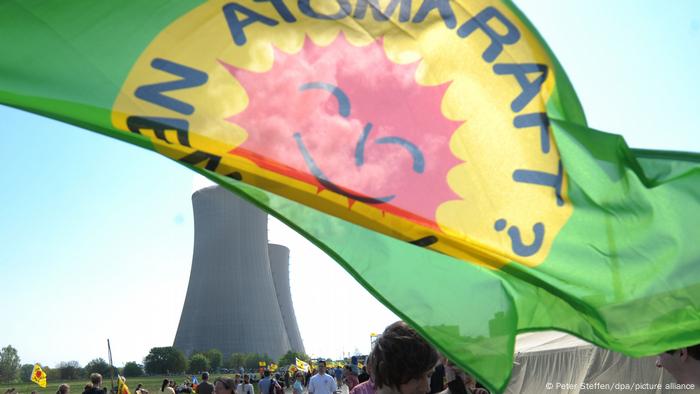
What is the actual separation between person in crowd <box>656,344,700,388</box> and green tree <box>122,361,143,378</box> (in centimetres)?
7912

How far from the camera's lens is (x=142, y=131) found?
7.11 feet

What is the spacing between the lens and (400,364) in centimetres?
192

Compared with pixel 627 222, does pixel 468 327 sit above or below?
below

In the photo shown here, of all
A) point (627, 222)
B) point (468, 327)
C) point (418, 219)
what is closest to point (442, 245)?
point (418, 219)

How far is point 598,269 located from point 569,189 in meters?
0.32

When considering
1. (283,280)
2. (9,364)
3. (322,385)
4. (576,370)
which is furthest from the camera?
(9,364)

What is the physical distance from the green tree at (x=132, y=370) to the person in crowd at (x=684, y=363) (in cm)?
7912

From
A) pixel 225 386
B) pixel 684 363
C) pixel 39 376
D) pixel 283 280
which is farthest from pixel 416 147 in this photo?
pixel 283 280

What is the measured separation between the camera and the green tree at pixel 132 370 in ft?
248

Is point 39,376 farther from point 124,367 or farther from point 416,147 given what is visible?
point 124,367

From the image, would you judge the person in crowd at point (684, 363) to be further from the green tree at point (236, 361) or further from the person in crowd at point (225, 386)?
the green tree at point (236, 361)

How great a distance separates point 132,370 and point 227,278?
52024 millimetres

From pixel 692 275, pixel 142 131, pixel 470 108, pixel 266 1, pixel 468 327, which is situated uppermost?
pixel 266 1

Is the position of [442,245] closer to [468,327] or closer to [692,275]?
[468,327]
